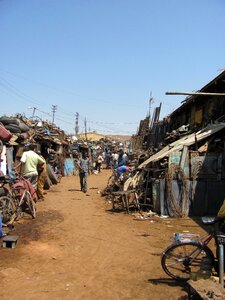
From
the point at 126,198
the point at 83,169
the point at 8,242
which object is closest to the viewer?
the point at 8,242

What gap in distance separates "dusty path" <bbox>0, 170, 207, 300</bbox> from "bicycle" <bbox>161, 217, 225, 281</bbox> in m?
0.22

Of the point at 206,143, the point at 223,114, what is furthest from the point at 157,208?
the point at 223,114

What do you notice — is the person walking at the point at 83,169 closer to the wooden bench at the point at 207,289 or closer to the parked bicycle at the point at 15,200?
the parked bicycle at the point at 15,200

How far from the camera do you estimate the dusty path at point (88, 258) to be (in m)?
5.31

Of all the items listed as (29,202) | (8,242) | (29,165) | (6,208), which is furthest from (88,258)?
(29,165)

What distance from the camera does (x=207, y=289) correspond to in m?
4.35

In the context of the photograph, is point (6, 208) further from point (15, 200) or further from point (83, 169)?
point (83, 169)

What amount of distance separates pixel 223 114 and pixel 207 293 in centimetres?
1101

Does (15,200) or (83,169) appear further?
(83,169)

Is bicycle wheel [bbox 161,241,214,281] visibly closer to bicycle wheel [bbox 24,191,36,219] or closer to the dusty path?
the dusty path

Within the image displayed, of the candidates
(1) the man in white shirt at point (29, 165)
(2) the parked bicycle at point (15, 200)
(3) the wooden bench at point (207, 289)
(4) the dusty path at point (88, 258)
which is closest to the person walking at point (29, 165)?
(1) the man in white shirt at point (29, 165)

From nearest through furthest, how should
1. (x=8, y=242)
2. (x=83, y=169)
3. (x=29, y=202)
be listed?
(x=8, y=242), (x=29, y=202), (x=83, y=169)

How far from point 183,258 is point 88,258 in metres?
1.98

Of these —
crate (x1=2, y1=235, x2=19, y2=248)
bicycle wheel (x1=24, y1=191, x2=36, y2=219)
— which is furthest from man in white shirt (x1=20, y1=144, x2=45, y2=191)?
crate (x1=2, y1=235, x2=19, y2=248)
